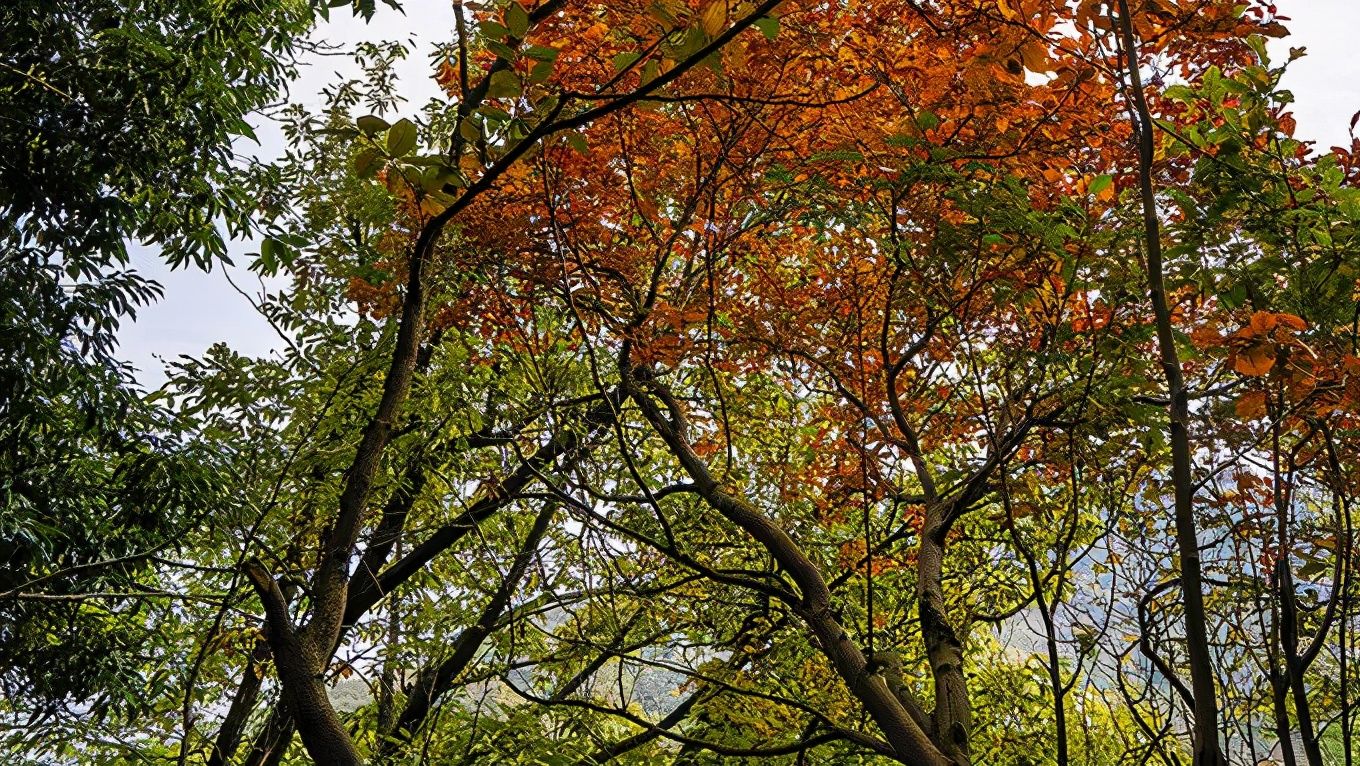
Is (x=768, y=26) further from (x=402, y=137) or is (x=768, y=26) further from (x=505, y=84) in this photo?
(x=402, y=137)

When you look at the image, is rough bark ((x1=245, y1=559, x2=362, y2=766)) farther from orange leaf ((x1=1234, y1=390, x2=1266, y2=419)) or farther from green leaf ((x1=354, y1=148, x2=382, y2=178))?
orange leaf ((x1=1234, y1=390, x2=1266, y2=419))

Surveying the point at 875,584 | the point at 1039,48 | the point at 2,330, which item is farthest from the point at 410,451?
the point at 1039,48

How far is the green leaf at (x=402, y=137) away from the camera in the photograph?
1669 mm

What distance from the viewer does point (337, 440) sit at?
20.6 feet

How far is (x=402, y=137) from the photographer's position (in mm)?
1672

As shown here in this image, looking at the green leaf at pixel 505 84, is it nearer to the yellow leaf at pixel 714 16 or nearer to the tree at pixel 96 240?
the yellow leaf at pixel 714 16

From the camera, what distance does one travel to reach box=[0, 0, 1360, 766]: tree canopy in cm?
263

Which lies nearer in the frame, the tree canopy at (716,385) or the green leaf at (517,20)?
the green leaf at (517,20)

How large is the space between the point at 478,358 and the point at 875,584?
3503 mm

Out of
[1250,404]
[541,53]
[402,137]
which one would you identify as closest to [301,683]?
[402,137]

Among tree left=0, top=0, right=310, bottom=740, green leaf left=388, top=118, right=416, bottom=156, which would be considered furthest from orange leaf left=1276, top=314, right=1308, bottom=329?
tree left=0, top=0, right=310, bottom=740

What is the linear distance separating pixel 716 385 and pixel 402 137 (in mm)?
2604

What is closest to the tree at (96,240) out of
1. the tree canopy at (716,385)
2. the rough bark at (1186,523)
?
the tree canopy at (716,385)

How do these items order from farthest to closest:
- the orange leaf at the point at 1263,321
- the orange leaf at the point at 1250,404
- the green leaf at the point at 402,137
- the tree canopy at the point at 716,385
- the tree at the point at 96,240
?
the tree at the point at 96,240 → the tree canopy at the point at 716,385 → the orange leaf at the point at 1250,404 → the orange leaf at the point at 1263,321 → the green leaf at the point at 402,137
